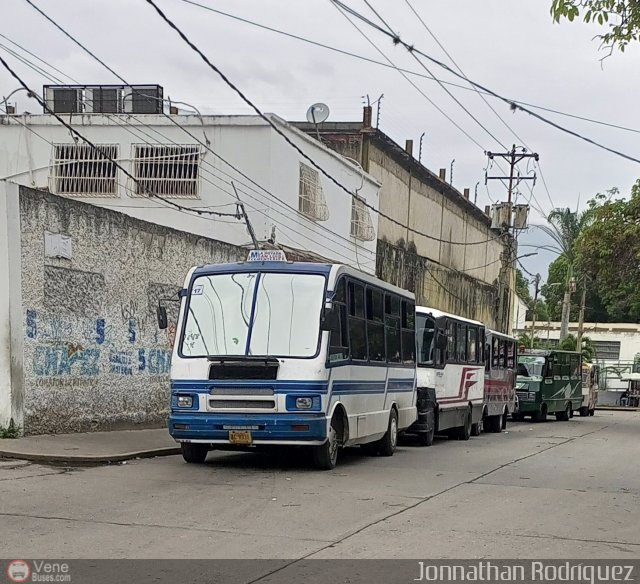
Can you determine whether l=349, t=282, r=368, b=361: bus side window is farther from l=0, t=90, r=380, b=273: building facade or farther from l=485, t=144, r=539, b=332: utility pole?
l=485, t=144, r=539, b=332: utility pole

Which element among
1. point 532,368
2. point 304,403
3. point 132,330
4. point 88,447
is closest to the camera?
point 304,403

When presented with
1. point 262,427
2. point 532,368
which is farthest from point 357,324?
point 532,368

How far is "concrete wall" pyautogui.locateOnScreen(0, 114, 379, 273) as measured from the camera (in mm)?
25906

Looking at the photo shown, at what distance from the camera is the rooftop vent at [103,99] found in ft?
90.0

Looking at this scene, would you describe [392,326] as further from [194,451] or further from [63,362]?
[63,362]

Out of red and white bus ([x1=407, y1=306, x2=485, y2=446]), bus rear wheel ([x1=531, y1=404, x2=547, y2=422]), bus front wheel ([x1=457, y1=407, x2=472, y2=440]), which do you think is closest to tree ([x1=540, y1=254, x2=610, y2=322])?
bus rear wheel ([x1=531, y1=404, x2=547, y2=422])

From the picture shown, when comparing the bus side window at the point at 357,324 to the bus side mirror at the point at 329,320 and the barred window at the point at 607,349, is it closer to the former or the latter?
the bus side mirror at the point at 329,320

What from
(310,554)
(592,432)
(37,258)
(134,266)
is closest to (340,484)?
(310,554)

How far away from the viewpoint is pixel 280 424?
1303cm

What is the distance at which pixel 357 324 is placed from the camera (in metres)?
→ 14.9

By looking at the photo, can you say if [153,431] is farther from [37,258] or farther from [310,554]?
[310,554]

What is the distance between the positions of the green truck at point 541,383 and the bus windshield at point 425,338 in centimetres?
1381

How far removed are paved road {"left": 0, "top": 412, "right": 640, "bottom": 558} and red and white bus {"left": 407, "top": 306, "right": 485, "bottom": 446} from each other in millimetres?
4336

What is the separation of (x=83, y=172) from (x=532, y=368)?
667 inches
